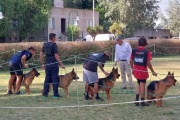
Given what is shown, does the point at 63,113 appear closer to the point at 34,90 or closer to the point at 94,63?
the point at 94,63

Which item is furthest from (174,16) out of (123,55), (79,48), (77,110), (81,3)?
(77,110)

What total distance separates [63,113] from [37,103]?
1.78m

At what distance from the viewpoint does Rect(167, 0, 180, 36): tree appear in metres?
78.3

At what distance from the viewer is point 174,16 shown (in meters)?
78.9

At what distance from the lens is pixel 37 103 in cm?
1170

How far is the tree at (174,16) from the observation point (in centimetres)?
7831

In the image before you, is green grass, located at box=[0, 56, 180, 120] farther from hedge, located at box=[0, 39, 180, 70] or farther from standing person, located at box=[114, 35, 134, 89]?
hedge, located at box=[0, 39, 180, 70]

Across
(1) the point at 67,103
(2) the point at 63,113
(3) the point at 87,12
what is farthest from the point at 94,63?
(3) the point at 87,12

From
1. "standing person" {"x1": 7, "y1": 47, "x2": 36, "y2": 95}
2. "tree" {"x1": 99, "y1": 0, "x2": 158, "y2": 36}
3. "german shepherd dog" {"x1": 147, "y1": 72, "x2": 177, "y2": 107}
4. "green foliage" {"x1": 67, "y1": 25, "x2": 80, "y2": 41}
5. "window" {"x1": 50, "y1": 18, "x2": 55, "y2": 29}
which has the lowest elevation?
"german shepherd dog" {"x1": 147, "y1": 72, "x2": 177, "y2": 107}

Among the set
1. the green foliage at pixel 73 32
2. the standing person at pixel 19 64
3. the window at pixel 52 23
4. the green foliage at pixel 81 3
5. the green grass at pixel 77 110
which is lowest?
the green grass at pixel 77 110

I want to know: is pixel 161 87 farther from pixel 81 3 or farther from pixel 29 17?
pixel 81 3

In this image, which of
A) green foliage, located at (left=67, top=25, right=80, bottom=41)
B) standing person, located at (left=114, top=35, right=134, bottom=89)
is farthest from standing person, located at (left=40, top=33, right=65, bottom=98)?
green foliage, located at (left=67, top=25, right=80, bottom=41)

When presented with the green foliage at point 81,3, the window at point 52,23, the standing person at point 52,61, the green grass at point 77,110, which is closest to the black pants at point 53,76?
the standing person at point 52,61

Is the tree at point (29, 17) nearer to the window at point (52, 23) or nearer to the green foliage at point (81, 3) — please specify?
the window at point (52, 23)
